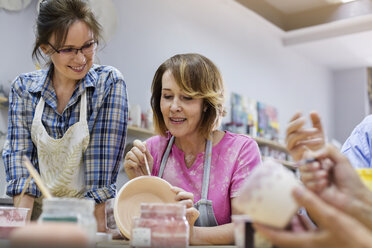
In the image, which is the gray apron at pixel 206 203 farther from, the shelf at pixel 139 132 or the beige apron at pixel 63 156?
the shelf at pixel 139 132

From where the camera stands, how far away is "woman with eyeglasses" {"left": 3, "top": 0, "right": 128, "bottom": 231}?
5.34 ft

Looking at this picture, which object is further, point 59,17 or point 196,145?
point 196,145

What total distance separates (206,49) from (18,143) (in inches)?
134

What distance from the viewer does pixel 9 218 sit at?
1143 mm

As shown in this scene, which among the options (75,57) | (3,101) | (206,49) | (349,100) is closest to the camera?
(75,57)

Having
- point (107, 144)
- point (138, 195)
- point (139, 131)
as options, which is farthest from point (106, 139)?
point (139, 131)

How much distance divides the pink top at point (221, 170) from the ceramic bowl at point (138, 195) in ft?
1.11

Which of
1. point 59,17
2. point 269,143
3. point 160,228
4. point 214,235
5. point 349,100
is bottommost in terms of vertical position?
point 214,235

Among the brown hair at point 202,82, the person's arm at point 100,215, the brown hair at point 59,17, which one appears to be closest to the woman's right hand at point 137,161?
the person's arm at point 100,215

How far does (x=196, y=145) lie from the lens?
185cm

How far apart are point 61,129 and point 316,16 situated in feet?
14.9

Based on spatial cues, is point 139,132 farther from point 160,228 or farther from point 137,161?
point 160,228

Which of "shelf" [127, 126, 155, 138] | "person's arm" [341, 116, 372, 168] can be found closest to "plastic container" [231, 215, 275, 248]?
"person's arm" [341, 116, 372, 168]

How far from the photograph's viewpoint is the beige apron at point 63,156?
5.34 ft
